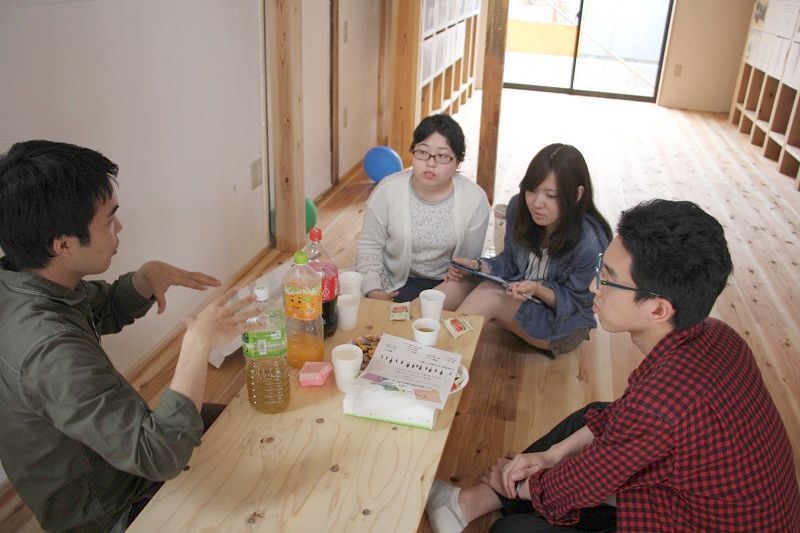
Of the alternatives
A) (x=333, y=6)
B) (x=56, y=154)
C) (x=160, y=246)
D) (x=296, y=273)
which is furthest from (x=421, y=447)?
(x=333, y=6)

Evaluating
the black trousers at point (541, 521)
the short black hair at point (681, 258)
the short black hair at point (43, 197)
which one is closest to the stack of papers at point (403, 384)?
the black trousers at point (541, 521)

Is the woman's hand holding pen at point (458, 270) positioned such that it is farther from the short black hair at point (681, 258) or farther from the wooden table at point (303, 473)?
the short black hair at point (681, 258)

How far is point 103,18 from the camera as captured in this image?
80.0 inches

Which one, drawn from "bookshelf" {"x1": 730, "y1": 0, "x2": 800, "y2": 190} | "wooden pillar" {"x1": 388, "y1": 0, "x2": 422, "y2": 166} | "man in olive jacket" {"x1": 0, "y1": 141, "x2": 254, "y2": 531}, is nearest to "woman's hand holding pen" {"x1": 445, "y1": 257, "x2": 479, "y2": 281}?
"man in olive jacket" {"x1": 0, "y1": 141, "x2": 254, "y2": 531}

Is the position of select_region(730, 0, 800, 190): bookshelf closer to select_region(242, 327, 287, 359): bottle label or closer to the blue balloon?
the blue balloon

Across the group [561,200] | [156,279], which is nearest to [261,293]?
[156,279]

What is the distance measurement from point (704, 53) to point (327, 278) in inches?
282

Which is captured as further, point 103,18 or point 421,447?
point 103,18

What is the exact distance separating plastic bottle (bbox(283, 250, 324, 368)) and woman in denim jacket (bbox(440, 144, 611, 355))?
3.00 feet

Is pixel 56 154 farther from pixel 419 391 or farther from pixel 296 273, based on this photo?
pixel 419 391

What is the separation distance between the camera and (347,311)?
5.74 ft

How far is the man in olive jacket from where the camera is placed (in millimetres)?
1066

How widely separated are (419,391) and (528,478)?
33 cm

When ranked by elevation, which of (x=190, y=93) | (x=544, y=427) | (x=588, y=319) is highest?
(x=190, y=93)
